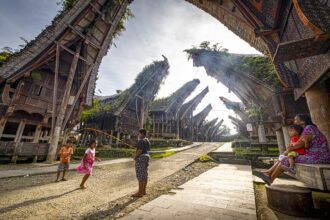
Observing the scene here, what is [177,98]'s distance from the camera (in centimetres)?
1998

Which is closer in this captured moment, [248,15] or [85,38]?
[248,15]

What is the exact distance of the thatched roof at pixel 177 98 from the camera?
19906 mm

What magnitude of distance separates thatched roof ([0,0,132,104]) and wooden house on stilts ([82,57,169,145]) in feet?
15.9

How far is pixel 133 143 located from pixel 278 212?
50.7 feet

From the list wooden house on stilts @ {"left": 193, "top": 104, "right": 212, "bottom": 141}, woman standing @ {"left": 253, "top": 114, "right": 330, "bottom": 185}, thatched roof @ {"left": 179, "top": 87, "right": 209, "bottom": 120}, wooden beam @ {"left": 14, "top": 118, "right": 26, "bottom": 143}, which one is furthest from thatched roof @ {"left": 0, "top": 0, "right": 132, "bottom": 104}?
wooden house on stilts @ {"left": 193, "top": 104, "right": 212, "bottom": 141}

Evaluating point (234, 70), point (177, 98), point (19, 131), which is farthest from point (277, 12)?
point (177, 98)

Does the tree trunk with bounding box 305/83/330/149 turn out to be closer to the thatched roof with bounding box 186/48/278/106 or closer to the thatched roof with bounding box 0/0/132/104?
the thatched roof with bounding box 186/48/278/106

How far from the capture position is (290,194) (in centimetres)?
226

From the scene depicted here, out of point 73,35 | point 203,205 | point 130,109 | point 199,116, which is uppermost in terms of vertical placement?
point 73,35

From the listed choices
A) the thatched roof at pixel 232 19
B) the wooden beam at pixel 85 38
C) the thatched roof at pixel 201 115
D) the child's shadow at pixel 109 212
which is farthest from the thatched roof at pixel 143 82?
the thatched roof at pixel 201 115

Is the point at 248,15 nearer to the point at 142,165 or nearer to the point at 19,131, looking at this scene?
the point at 142,165

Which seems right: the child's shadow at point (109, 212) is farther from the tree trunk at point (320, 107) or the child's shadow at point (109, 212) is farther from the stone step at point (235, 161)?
the stone step at point (235, 161)

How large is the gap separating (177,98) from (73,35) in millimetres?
13764

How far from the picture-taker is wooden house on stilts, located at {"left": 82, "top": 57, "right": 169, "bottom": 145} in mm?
15327
